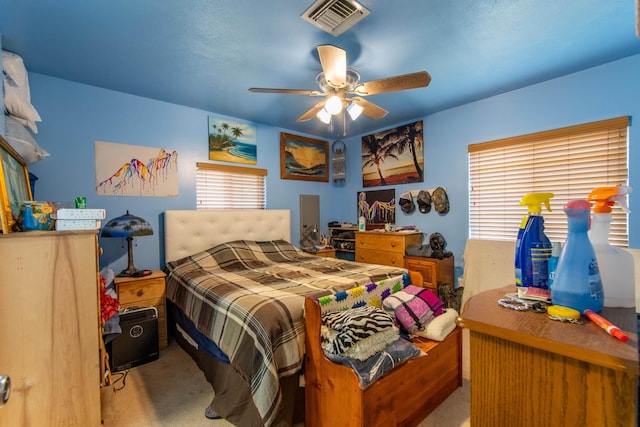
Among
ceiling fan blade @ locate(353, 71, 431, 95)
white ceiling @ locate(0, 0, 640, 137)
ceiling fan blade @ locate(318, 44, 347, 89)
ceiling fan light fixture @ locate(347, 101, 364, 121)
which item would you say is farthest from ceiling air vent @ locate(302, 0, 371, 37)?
→ ceiling fan light fixture @ locate(347, 101, 364, 121)

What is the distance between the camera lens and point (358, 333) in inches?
59.6

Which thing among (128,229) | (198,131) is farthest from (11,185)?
(198,131)

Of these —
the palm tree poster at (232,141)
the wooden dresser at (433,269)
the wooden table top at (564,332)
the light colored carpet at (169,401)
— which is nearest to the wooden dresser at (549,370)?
the wooden table top at (564,332)

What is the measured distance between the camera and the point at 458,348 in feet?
6.64

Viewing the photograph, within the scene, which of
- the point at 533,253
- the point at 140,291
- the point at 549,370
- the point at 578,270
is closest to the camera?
the point at 549,370

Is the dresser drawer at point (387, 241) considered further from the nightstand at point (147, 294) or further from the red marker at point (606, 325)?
the red marker at point (606, 325)

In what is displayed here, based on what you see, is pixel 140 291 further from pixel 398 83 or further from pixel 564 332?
pixel 564 332

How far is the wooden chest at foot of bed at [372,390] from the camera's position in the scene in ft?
4.59

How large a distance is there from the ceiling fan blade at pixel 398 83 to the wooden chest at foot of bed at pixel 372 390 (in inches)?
65.1

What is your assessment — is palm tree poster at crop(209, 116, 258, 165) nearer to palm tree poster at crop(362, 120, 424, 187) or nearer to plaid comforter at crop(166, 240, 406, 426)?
plaid comforter at crop(166, 240, 406, 426)

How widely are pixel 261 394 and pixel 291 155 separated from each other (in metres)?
3.45

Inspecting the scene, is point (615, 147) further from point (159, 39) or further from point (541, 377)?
point (159, 39)

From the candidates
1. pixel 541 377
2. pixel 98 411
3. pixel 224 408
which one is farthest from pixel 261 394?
pixel 541 377

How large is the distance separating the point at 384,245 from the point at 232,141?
Answer: 2.52 metres
